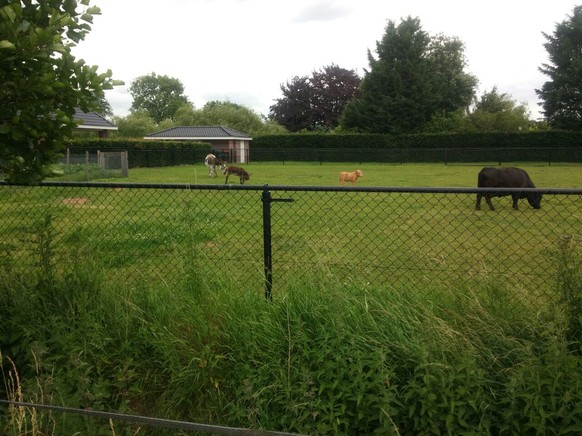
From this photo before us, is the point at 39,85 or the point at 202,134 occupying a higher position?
the point at 202,134

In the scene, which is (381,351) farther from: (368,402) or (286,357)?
(286,357)

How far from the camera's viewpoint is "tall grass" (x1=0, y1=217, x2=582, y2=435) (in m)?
2.75

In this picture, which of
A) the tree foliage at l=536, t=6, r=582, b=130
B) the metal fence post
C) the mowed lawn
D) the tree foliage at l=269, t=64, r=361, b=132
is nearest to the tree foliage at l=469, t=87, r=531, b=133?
the tree foliage at l=536, t=6, r=582, b=130

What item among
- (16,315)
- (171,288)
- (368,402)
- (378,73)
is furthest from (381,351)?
(378,73)

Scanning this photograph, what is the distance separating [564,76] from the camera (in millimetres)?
45250

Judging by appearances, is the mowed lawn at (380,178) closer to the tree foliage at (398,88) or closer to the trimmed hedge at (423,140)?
the trimmed hedge at (423,140)

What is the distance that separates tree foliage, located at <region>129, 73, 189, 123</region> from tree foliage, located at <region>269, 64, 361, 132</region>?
1559 inches

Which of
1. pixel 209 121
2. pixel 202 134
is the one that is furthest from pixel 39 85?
pixel 209 121

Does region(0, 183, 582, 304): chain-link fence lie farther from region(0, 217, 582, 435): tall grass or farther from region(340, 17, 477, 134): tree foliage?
region(340, 17, 477, 134): tree foliage

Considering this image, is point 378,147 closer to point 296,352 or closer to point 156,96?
point 296,352

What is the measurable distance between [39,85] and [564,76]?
50.1m

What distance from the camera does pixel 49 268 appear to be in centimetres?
392

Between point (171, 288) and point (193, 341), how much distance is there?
2.23 feet

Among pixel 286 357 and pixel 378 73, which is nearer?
pixel 286 357
